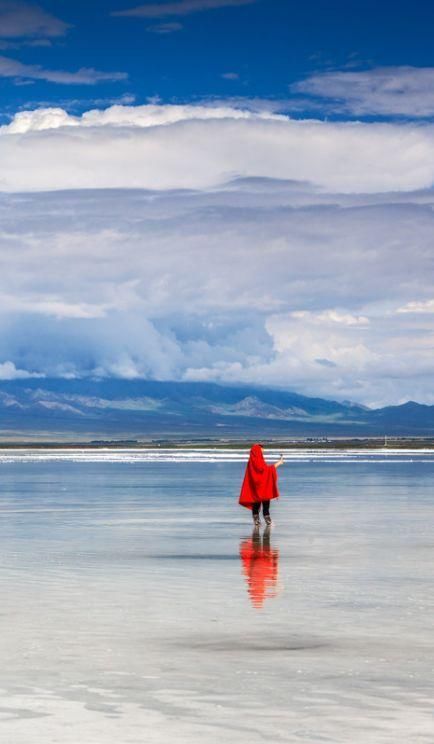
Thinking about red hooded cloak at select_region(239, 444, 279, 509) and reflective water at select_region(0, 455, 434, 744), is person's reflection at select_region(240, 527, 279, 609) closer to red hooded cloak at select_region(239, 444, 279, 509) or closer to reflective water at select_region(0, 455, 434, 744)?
reflective water at select_region(0, 455, 434, 744)

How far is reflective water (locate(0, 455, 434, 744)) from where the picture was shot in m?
10.3

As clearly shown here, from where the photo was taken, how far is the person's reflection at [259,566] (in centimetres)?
1800

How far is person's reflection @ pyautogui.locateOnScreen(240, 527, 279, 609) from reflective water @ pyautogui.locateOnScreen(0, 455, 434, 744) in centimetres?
3

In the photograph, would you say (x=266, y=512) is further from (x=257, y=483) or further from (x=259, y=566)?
(x=259, y=566)

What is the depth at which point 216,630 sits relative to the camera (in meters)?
14.7

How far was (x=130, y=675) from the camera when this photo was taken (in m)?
12.1

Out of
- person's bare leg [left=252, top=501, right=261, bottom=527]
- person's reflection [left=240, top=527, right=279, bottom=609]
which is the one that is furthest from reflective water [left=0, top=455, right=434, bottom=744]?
person's bare leg [left=252, top=501, right=261, bottom=527]

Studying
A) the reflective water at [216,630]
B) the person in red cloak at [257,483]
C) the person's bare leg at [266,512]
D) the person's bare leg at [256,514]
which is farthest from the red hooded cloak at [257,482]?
the reflective water at [216,630]

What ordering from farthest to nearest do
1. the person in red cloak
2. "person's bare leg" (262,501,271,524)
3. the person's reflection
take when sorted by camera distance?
the person in red cloak < "person's bare leg" (262,501,271,524) < the person's reflection

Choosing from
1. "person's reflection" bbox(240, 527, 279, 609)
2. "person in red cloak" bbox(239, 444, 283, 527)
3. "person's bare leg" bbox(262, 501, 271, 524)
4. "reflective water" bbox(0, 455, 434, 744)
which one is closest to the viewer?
"reflective water" bbox(0, 455, 434, 744)

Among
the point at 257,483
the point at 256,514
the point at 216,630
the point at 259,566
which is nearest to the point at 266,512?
the point at 256,514

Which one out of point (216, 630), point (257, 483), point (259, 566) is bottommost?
point (216, 630)

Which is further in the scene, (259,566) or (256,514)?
(256,514)

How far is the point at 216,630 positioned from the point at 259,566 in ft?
22.3
